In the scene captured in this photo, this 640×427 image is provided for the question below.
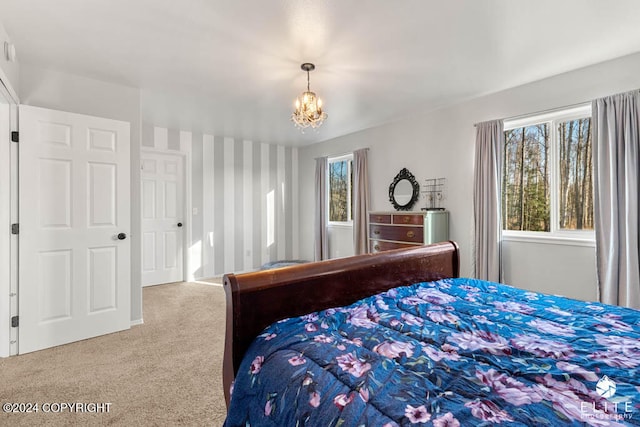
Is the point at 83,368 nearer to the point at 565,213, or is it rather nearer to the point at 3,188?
the point at 3,188

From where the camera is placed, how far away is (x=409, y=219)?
4.02 metres

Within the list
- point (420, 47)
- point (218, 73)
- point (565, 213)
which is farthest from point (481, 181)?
point (218, 73)

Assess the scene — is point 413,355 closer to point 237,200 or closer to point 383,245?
point 383,245

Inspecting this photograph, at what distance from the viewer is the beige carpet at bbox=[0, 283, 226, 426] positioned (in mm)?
1809

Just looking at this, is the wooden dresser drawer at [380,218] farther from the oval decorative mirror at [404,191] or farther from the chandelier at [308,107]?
the chandelier at [308,107]

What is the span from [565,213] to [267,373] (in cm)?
351

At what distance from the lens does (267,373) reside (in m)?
1.13

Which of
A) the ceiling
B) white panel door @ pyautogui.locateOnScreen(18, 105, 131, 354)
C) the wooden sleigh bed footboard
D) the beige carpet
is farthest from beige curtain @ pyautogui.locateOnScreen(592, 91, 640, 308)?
white panel door @ pyautogui.locateOnScreen(18, 105, 131, 354)

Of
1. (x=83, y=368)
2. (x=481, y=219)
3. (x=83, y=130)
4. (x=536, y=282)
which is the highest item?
(x=83, y=130)

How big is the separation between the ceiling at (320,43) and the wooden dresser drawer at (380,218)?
1.60 metres

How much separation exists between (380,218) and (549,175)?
200cm

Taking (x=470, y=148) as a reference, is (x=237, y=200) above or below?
below

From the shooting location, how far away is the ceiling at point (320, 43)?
2078 millimetres

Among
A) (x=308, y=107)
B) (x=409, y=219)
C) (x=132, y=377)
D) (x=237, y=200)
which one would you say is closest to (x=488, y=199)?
(x=409, y=219)
